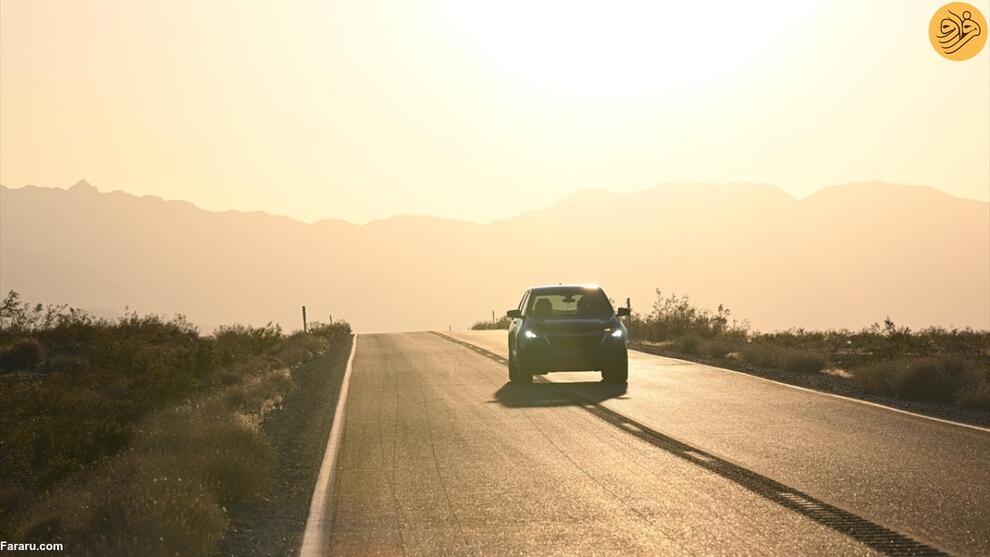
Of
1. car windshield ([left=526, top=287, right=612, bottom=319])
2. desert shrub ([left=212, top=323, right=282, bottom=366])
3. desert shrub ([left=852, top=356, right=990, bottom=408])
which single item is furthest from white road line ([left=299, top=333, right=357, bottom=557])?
desert shrub ([left=212, top=323, right=282, bottom=366])

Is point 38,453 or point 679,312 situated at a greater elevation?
point 679,312

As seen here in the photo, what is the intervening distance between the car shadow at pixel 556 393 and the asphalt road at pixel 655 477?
12 centimetres

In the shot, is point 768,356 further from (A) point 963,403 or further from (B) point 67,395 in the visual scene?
(B) point 67,395

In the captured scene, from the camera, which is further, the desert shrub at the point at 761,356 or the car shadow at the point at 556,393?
the desert shrub at the point at 761,356

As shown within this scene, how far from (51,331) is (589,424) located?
24.6 meters

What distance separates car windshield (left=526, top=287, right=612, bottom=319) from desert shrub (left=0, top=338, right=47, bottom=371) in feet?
51.8

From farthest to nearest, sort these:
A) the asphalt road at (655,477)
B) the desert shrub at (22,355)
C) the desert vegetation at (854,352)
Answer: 1. the desert shrub at (22,355)
2. the desert vegetation at (854,352)
3. the asphalt road at (655,477)

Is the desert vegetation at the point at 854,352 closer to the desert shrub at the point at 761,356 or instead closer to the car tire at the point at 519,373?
the desert shrub at the point at 761,356

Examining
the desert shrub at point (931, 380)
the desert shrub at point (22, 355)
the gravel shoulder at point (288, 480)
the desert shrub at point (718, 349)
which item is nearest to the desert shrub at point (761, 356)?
the desert shrub at point (718, 349)

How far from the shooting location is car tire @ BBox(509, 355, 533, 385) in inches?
873

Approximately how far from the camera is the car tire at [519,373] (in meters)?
22.2

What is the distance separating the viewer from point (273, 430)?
53.5 feet

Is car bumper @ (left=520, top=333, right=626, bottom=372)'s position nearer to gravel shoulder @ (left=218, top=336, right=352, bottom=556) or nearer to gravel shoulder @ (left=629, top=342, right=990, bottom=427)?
gravel shoulder @ (left=629, top=342, right=990, bottom=427)

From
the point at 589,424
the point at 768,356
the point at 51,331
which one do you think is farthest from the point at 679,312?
the point at 589,424
